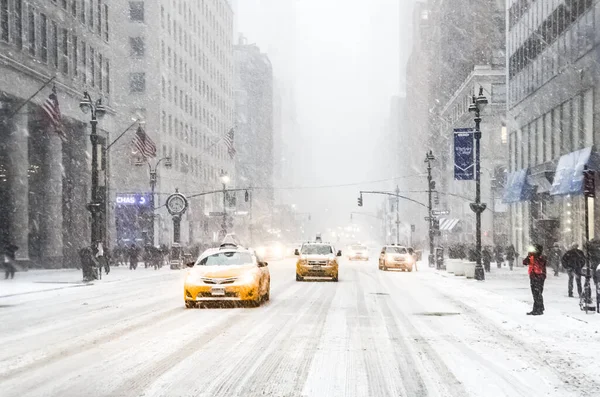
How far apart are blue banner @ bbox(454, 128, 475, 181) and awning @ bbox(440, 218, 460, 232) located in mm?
50327

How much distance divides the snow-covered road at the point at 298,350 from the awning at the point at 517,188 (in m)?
29.7

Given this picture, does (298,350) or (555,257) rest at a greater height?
(298,350)

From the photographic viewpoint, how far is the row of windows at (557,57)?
119 ft

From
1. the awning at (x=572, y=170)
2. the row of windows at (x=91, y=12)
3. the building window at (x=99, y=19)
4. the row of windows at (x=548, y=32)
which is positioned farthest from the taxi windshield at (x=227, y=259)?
the building window at (x=99, y=19)

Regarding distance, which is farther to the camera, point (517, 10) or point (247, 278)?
point (517, 10)

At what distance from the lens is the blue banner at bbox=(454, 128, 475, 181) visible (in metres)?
37.0

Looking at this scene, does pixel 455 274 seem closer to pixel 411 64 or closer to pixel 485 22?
pixel 485 22

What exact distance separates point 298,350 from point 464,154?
2686cm

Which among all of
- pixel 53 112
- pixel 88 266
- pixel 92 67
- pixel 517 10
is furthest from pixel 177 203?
pixel 517 10

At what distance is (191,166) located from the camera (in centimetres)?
9225

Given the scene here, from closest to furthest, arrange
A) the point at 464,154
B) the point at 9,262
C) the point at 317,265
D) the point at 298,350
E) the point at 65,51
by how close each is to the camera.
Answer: the point at 298,350 < the point at 317,265 < the point at 464,154 < the point at 9,262 < the point at 65,51

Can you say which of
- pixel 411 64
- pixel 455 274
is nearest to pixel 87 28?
pixel 455 274

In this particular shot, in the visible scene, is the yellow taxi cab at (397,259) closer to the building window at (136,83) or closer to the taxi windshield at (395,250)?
the taxi windshield at (395,250)

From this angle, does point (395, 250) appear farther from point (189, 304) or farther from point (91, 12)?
point (189, 304)
